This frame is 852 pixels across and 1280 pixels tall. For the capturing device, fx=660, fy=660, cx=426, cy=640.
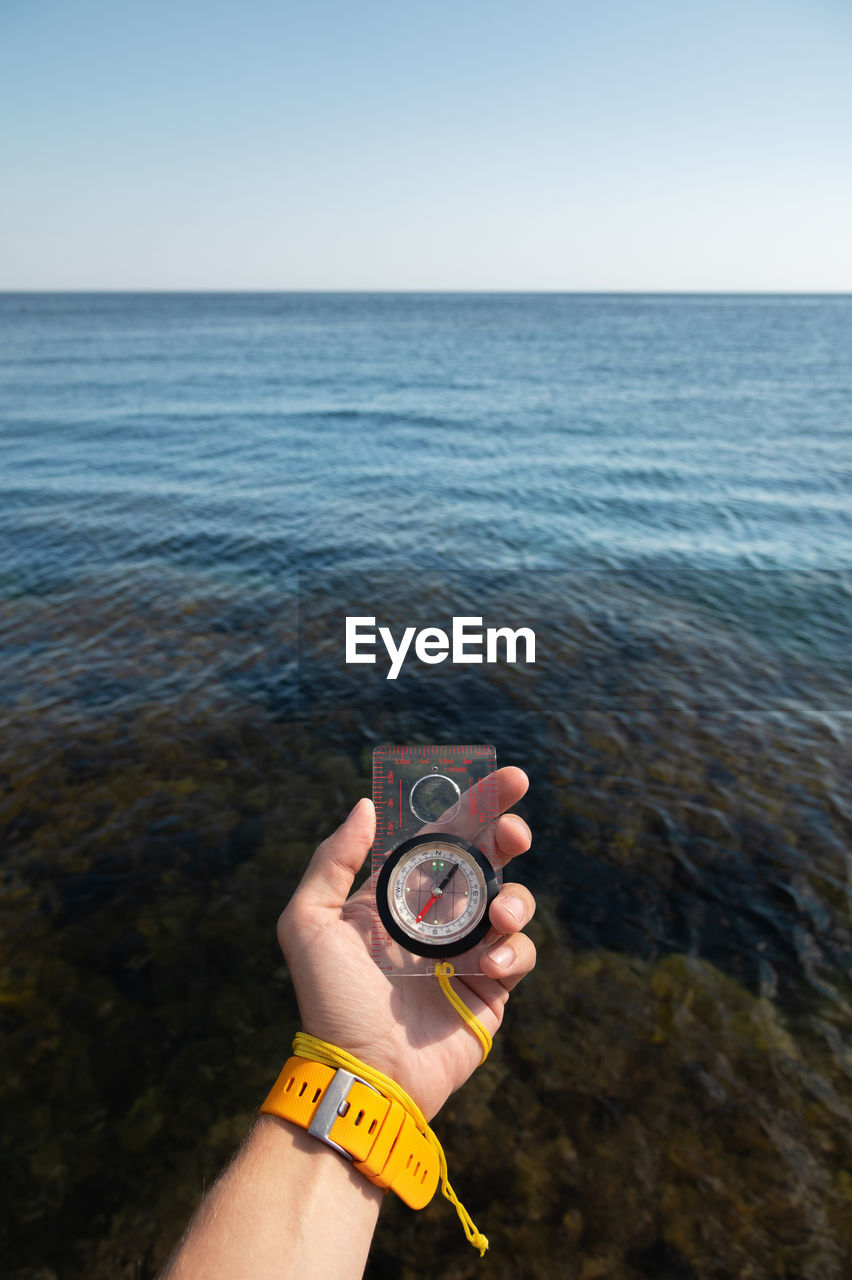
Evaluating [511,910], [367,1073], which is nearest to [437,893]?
[511,910]

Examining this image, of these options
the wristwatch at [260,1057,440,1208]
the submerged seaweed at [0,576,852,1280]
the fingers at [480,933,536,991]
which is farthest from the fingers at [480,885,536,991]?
the submerged seaweed at [0,576,852,1280]

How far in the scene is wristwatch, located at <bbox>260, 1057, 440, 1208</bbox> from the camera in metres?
3.10

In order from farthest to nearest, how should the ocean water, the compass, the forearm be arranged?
the ocean water, the compass, the forearm

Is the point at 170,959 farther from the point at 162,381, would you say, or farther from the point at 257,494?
the point at 162,381

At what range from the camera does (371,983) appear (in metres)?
3.86

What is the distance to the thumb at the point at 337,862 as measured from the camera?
12.8ft

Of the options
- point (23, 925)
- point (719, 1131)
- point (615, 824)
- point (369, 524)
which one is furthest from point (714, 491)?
point (23, 925)

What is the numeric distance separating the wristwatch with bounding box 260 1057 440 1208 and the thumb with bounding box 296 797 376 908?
0.83 m

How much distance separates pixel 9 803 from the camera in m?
9.41

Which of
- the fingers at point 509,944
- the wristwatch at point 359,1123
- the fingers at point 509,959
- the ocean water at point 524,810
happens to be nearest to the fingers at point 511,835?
the fingers at point 509,944

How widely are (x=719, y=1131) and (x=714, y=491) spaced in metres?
22.6

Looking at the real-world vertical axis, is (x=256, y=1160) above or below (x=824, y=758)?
above

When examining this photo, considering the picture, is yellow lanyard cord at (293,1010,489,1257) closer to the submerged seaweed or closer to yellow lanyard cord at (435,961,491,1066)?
yellow lanyard cord at (435,961,491,1066)

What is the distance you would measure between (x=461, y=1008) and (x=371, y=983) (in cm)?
57
